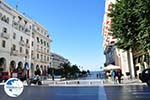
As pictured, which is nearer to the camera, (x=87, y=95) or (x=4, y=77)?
(x=87, y=95)

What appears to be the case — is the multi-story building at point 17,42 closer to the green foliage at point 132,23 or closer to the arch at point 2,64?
the arch at point 2,64

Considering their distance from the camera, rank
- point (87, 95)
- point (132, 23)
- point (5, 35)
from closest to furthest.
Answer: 1. point (87, 95)
2. point (132, 23)
3. point (5, 35)

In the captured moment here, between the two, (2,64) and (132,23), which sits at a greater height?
(132,23)

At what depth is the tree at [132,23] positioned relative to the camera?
20.1 meters

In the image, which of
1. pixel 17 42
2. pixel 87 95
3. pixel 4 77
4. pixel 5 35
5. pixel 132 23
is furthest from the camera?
pixel 17 42

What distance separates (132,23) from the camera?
22641mm

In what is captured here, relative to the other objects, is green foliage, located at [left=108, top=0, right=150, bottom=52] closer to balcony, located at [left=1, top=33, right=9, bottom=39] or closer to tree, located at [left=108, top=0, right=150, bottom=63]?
tree, located at [left=108, top=0, right=150, bottom=63]

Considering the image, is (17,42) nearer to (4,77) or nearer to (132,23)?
(4,77)

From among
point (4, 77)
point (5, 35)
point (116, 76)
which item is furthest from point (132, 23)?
point (5, 35)

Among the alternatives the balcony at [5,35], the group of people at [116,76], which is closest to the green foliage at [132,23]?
the group of people at [116,76]

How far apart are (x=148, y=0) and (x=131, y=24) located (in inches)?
141

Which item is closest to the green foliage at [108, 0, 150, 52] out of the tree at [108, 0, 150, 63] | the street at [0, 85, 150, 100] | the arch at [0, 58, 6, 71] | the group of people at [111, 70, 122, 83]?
the tree at [108, 0, 150, 63]

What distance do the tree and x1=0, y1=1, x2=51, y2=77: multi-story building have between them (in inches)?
804

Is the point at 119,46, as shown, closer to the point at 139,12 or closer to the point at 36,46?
the point at 139,12
